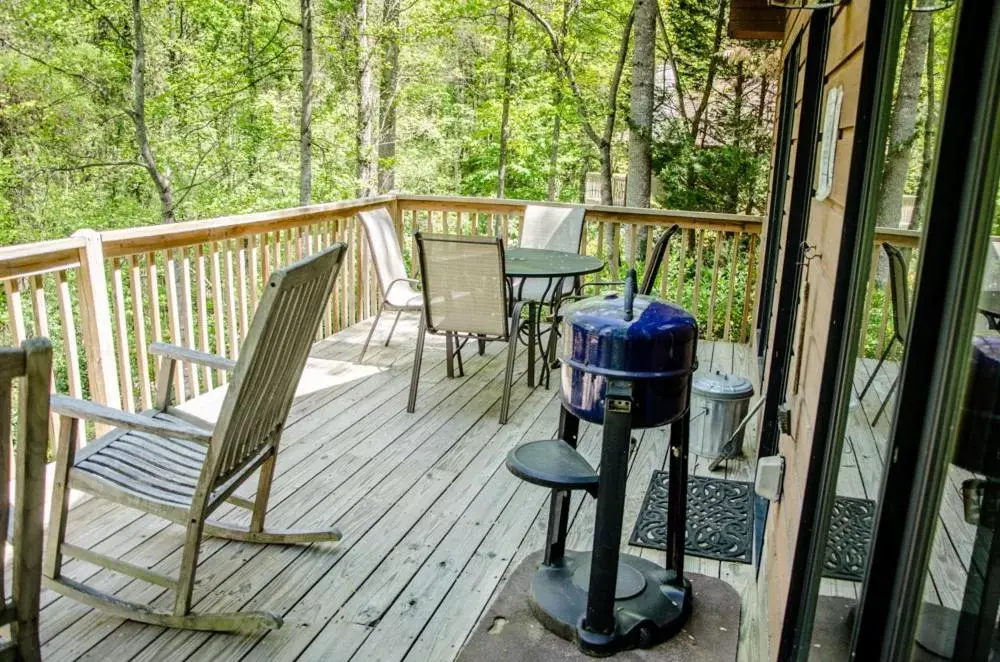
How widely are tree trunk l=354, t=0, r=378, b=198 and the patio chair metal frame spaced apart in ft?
35.7

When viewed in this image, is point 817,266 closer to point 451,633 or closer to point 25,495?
point 451,633

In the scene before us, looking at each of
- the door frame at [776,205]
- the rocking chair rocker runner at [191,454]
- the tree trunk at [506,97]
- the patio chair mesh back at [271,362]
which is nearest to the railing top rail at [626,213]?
the door frame at [776,205]

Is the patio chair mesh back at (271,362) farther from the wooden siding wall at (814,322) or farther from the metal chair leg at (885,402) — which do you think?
the metal chair leg at (885,402)

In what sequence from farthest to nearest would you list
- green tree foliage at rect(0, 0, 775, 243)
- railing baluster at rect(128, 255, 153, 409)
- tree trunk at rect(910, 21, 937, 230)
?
green tree foliage at rect(0, 0, 775, 243)
railing baluster at rect(128, 255, 153, 409)
tree trunk at rect(910, 21, 937, 230)

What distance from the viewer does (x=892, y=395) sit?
42.0 inches

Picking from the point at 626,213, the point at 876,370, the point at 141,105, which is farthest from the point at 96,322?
the point at 141,105

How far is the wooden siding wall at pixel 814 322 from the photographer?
1754 millimetres

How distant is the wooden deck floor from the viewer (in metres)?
2.32

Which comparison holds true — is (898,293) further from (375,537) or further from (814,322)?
(375,537)

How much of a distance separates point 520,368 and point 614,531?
3117 millimetres

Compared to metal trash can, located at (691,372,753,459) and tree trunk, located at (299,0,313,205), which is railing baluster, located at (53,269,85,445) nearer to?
metal trash can, located at (691,372,753,459)

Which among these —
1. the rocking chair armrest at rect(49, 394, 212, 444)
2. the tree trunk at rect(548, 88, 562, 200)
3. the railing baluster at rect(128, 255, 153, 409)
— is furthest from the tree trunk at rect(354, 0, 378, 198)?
the rocking chair armrest at rect(49, 394, 212, 444)

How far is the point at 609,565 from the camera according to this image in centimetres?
217

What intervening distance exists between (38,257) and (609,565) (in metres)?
2.43
